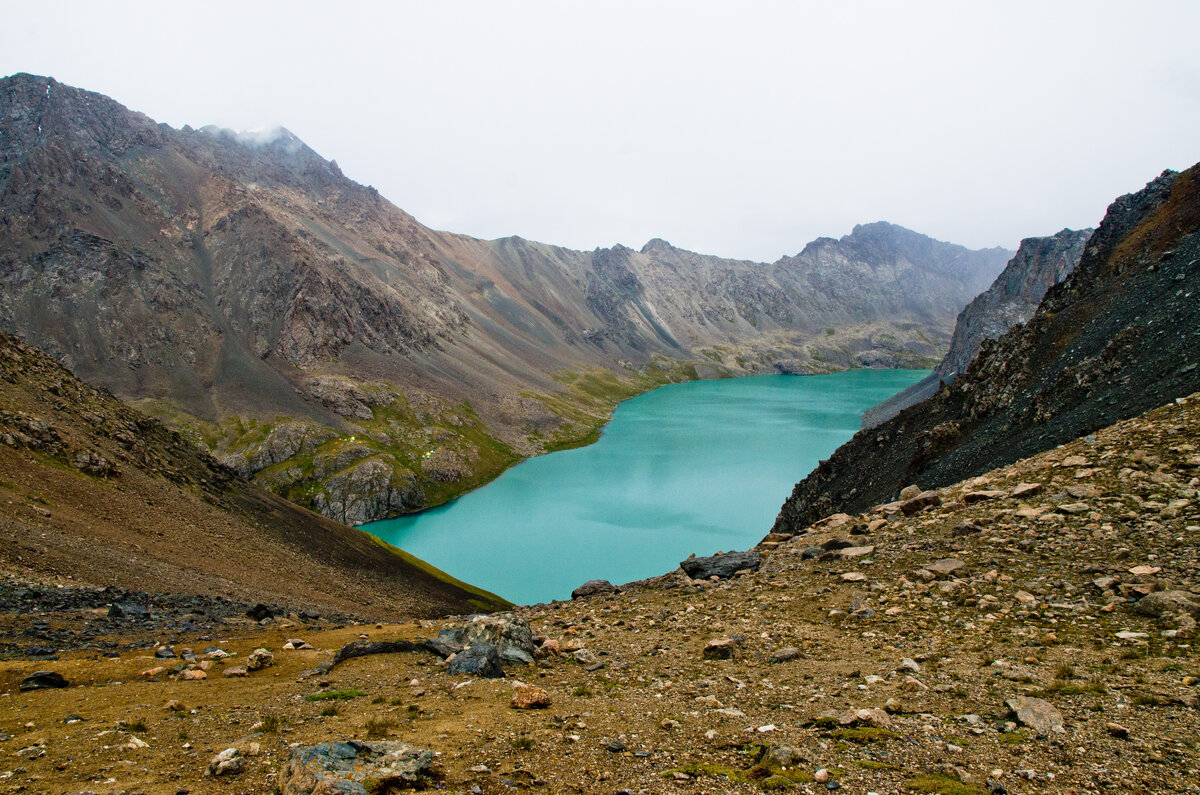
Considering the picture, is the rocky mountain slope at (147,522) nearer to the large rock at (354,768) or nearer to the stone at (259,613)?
the stone at (259,613)

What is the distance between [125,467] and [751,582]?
41.7 metres

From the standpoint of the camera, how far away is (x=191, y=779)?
30.0ft

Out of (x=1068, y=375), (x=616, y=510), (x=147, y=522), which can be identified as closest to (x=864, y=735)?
(x=1068, y=375)

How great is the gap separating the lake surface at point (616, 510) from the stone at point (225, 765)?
182 feet

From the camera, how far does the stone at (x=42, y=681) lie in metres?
13.5

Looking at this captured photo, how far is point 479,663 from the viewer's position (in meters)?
15.5

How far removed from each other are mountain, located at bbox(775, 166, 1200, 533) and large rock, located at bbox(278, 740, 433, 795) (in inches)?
1289

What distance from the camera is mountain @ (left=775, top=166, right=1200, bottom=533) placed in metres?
30.8

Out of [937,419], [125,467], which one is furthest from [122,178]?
[937,419]

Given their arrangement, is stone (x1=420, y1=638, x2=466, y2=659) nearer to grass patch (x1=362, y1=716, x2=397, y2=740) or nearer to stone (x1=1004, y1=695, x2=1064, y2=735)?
grass patch (x1=362, y1=716, x2=397, y2=740)

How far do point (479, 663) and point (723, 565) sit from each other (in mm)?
12484

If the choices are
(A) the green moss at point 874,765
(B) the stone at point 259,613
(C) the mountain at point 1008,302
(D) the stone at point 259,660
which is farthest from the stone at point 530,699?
(C) the mountain at point 1008,302

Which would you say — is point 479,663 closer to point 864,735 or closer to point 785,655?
point 785,655

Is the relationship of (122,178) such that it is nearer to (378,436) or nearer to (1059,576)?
(378,436)
